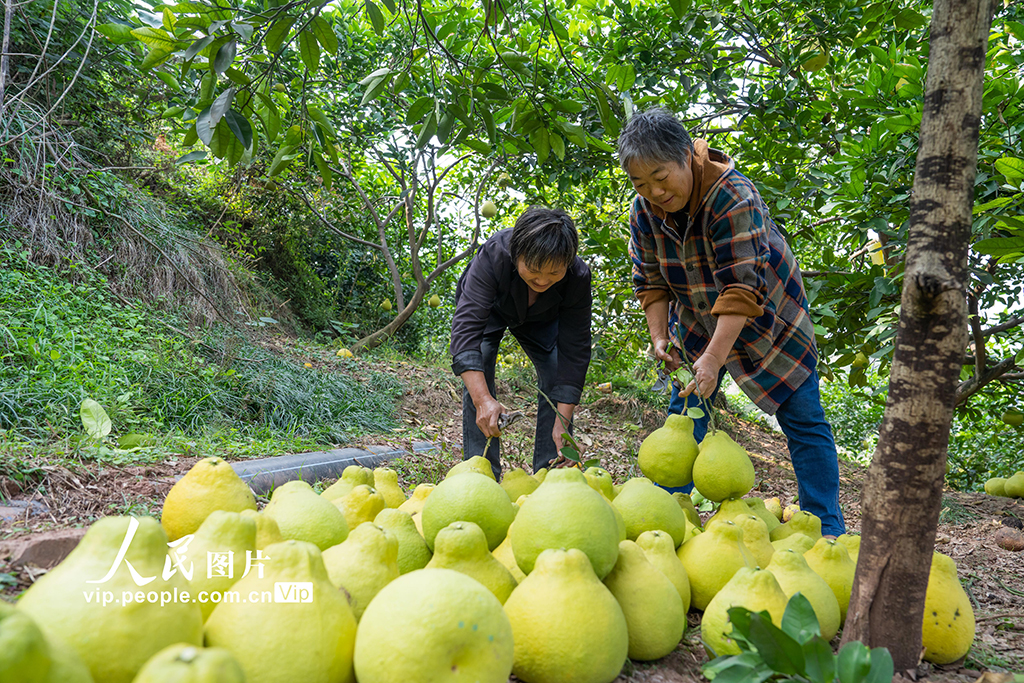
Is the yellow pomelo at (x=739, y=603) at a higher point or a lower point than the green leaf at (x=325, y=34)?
lower

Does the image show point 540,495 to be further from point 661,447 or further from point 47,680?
point 47,680

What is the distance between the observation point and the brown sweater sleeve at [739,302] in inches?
91.1

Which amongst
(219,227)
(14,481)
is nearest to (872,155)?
(14,481)

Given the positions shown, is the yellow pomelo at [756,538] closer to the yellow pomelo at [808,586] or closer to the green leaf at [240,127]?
the yellow pomelo at [808,586]

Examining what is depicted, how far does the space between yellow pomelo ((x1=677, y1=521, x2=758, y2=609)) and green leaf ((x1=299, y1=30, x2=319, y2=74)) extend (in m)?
1.90

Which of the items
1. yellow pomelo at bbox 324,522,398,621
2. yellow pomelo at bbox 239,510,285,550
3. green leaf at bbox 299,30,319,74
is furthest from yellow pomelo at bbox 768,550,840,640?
green leaf at bbox 299,30,319,74

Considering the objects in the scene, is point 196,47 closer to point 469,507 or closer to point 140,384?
point 469,507

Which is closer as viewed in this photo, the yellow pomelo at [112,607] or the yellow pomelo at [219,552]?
the yellow pomelo at [112,607]

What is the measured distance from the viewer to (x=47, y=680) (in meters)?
0.64

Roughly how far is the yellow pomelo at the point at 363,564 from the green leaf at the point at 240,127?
1.21 metres

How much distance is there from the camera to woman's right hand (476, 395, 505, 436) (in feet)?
8.09

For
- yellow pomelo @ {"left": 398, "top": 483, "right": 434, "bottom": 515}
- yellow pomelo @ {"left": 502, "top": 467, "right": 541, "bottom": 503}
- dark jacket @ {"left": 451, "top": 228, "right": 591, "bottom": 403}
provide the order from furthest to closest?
1. dark jacket @ {"left": 451, "top": 228, "right": 591, "bottom": 403}
2. yellow pomelo @ {"left": 502, "top": 467, "right": 541, "bottom": 503}
3. yellow pomelo @ {"left": 398, "top": 483, "right": 434, "bottom": 515}

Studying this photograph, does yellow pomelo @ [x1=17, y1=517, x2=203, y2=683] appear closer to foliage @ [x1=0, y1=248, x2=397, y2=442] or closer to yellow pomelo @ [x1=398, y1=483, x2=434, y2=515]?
yellow pomelo @ [x1=398, y1=483, x2=434, y2=515]

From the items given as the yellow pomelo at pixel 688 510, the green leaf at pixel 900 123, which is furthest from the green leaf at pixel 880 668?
the green leaf at pixel 900 123
